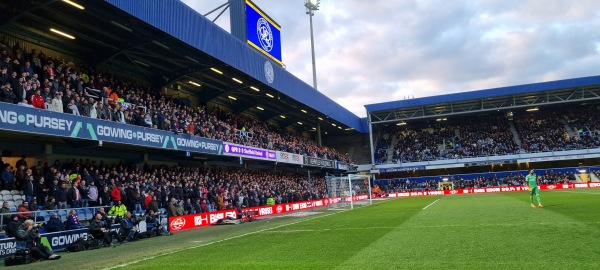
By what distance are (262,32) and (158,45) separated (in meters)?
11.4

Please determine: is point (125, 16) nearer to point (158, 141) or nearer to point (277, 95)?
point (158, 141)

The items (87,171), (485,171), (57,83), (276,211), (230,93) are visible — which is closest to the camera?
(57,83)

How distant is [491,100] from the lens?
54.8 m

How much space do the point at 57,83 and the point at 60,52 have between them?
574cm

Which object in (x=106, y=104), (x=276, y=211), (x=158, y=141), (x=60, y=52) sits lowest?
(x=276, y=211)

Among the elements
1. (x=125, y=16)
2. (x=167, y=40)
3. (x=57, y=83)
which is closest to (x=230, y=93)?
(x=167, y=40)

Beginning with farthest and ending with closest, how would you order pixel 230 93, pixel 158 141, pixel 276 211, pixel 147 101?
pixel 230 93 < pixel 276 211 < pixel 147 101 < pixel 158 141

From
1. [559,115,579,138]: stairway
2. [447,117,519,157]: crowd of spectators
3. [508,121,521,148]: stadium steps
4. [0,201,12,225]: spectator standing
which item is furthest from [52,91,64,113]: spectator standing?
[559,115,579,138]: stairway

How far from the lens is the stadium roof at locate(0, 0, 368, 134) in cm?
1830

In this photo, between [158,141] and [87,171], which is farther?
[158,141]

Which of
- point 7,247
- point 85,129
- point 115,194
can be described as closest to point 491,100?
point 115,194

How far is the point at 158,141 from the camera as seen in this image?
21188mm

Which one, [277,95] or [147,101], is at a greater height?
[277,95]

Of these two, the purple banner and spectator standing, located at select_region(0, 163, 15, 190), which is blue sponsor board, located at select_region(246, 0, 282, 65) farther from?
spectator standing, located at select_region(0, 163, 15, 190)
